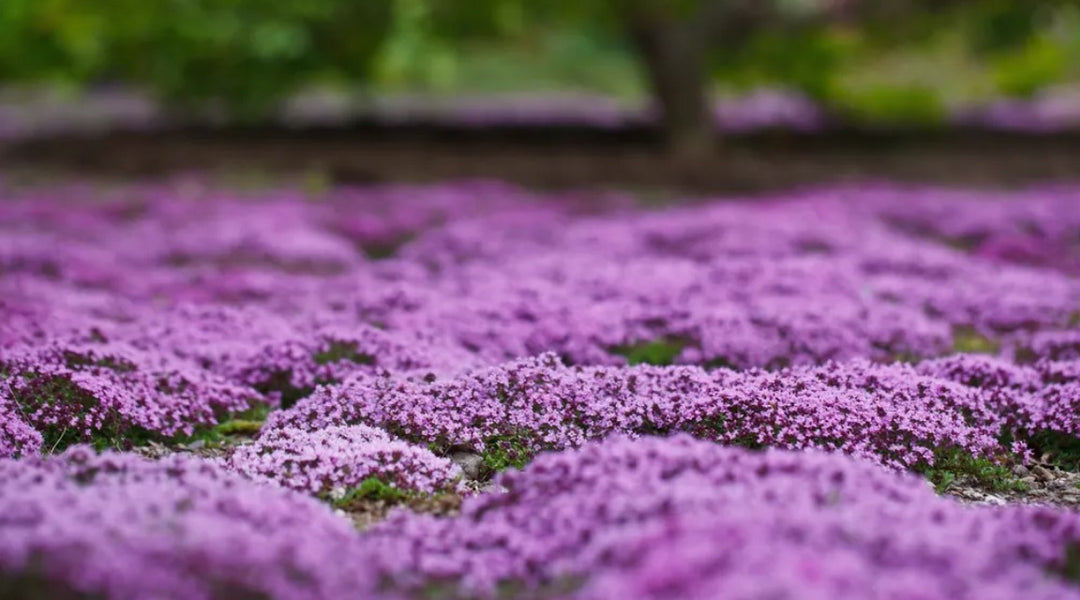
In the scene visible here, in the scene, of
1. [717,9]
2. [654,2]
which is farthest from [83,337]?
[717,9]

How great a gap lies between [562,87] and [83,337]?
5164cm

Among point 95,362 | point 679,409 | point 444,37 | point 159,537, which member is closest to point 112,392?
point 95,362

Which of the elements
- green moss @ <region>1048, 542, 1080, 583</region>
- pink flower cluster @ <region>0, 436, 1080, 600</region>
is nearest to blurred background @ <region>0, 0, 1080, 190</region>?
pink flower cluster @ <region>0, 436, 1080, 600</region>

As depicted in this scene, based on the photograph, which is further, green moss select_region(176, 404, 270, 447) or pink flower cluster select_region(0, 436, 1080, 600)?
green moss select_region(176, 404, 270, 447)

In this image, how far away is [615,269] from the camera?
45.4 feet

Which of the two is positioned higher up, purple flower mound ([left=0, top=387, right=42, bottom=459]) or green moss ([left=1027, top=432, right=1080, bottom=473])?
purple flower mound ([left=0, top=387, right=42, bottom=459])

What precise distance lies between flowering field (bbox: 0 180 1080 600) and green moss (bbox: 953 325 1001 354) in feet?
0.18

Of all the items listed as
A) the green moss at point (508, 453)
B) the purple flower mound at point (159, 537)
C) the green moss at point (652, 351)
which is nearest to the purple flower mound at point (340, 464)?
the green moss at point (508, 453)

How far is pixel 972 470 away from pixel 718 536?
354 cm

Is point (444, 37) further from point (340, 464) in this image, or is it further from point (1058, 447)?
point (340, 464)

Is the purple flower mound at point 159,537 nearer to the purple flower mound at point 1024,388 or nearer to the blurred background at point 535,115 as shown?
the purple flower mound at point 1024,388

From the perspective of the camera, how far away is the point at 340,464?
23.2 feet

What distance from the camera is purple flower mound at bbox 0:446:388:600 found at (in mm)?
4754

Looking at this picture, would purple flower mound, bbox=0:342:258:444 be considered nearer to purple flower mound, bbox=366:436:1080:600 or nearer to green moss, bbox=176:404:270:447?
green moss, bbox=176:404:270:447
